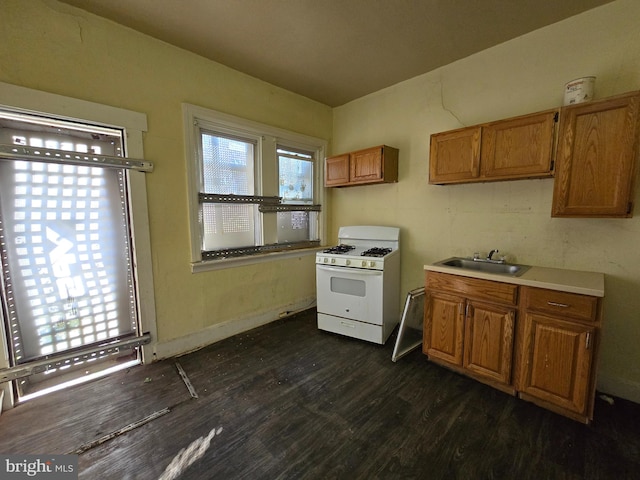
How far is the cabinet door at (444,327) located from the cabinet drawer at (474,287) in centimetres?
7

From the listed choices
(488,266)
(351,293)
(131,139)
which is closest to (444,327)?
(488,266)


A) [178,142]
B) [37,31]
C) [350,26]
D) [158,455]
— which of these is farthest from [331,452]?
[37,31]

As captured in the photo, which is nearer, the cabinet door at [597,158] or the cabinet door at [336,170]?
the cabinet door at [597,158]

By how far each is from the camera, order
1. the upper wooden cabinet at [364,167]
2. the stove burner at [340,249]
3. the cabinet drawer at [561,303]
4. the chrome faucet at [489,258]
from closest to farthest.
Result: the cabinet drawer at [561,303] < the chrome faucet at [489,258] < the upper wooden cabinet at [364,167] < the stove burner at [340,249]

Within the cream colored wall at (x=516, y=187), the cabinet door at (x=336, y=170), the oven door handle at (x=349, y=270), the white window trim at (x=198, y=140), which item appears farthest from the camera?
the cabinet door at (x=336, y=170)

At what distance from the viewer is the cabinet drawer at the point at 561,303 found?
1.58 metres

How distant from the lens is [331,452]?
4.89ft

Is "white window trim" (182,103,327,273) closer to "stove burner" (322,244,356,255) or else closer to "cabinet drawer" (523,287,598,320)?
"stove burner" (322,244,356,255)

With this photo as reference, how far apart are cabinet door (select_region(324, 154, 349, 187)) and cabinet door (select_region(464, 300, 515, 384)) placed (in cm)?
196

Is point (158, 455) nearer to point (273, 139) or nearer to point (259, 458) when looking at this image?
point (259, 458)

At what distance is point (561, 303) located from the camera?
65.7 inches

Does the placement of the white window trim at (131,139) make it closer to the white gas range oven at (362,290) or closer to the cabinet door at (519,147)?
the white gas range oven at (362,290)
